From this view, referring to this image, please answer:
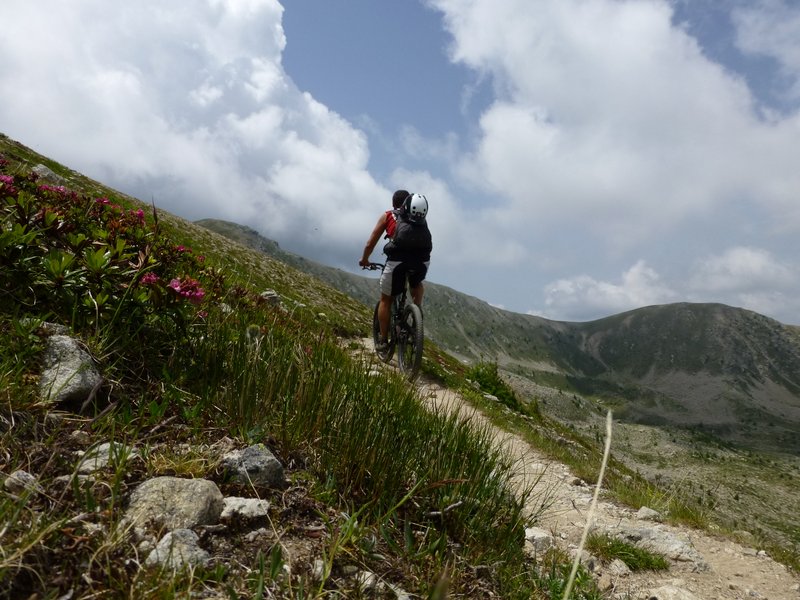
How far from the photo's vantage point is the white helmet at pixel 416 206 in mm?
8805

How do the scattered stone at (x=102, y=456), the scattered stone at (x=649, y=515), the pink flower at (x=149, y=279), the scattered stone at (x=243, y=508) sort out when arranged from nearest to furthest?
the scattered stone at (x=102, y=456), the scattered stone at (x=243, y=508), the pink flower at (x=149, y=279), the scattered stone at (x=649, y=515)

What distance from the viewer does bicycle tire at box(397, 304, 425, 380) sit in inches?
358

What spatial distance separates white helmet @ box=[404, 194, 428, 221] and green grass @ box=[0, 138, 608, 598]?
5.06 meters

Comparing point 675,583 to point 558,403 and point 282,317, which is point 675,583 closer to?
point 282,317

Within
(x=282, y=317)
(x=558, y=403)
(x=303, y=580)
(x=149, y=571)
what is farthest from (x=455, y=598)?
(x=558, y=403)

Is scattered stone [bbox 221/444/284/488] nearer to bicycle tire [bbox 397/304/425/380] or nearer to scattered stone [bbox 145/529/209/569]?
scattered stone [bbox 145/529/209/569]

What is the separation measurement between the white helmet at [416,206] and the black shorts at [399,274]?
965 millimetres

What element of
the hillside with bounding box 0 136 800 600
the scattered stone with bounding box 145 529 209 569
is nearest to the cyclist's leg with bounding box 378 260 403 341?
the hillside with bounding box 0 136 800 600

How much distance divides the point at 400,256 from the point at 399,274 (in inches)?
21.4

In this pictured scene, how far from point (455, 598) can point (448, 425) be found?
1.28 metres

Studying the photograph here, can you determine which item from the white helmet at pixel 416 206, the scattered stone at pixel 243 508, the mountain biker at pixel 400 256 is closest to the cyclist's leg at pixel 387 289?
the mountain biker at pixel 400 256

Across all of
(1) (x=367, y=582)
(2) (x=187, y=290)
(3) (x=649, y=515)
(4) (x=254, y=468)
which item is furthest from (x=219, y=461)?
(3) (x=649, y=515)

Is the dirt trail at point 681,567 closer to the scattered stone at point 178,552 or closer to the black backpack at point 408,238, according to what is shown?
the scattered stone at point 178,552

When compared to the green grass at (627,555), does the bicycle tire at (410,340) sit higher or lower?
higher
